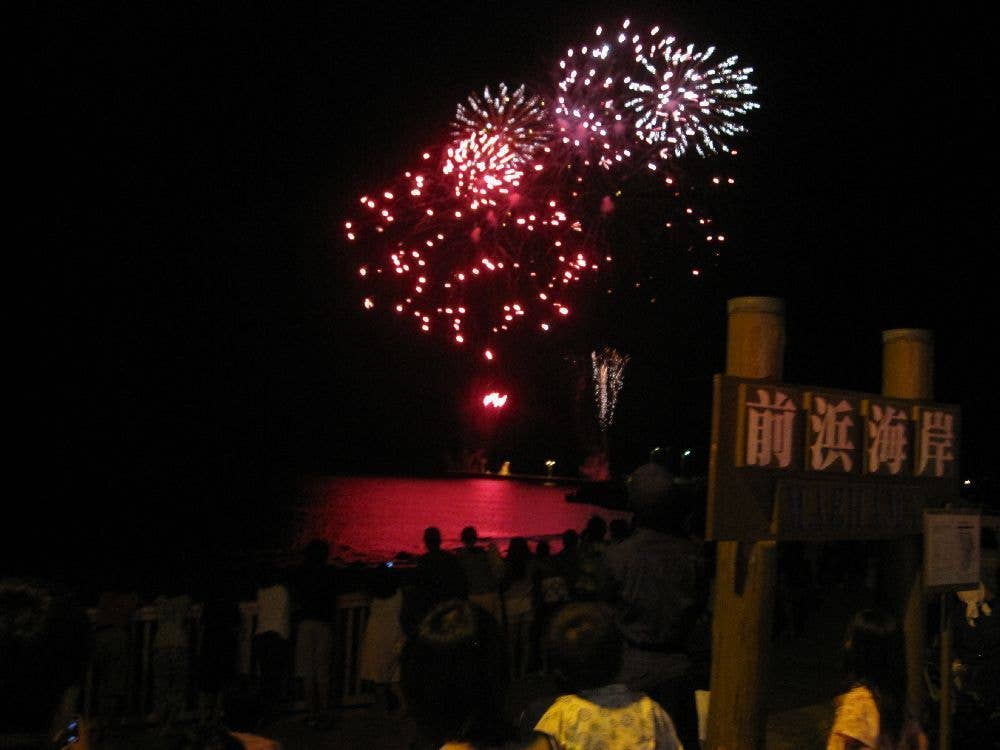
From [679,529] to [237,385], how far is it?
338ft

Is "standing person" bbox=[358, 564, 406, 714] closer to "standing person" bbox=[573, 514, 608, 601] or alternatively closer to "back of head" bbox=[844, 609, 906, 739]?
"standing person" bbox=[573, 514, 608, 601]

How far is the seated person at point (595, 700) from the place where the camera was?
3125 mm

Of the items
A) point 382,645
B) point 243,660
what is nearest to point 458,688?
point 382,645

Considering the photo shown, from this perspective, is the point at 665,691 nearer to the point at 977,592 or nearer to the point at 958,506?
the point at 958,506

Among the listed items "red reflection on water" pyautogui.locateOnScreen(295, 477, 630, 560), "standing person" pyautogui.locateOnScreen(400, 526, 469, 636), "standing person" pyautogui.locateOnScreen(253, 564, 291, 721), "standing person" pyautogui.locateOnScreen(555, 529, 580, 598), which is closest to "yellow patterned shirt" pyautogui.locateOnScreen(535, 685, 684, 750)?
"standing person" pyautogui.locateOnScreen(400, 526, 469, 636)

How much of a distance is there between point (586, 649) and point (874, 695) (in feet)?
4.48

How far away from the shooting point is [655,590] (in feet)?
14.6

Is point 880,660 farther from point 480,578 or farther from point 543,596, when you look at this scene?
point 543,596

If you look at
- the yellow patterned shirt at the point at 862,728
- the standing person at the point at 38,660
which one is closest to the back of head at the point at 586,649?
the yellow patterned shirt at the point at 862,728

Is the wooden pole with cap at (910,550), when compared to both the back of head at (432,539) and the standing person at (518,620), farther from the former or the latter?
the standing person at (518,620)

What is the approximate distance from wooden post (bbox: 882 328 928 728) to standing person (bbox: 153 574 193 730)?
201 inches

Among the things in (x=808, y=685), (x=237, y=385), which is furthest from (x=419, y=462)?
(x=808, y=685)

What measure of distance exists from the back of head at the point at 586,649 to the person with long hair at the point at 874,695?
118 centimetres

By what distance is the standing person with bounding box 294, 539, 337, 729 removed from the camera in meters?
7.84
